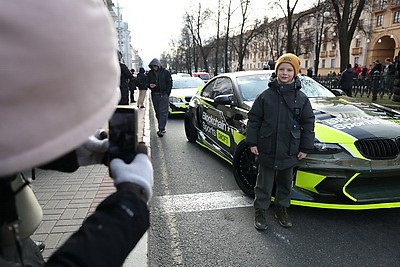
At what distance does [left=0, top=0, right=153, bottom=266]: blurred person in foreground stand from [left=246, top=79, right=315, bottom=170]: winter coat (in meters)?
2.32

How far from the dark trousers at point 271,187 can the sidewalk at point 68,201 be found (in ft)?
4.24

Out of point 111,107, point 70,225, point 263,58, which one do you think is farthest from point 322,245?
point 263,58

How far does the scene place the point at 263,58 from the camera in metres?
82.5

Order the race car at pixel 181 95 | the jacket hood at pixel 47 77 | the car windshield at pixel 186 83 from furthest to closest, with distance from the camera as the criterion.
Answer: the car windshield at pixel 186 83 → the race car at pixel 181 95 → the jacket hood at pixel 47 77

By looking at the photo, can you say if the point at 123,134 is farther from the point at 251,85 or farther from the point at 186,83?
the point at 186,83

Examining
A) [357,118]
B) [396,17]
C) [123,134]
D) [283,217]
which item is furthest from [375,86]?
[396,17]

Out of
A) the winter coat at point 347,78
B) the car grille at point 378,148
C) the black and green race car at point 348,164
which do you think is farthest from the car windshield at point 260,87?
the winter coat at point 347,78

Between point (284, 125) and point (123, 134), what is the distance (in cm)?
220

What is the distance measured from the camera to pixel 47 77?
646mm

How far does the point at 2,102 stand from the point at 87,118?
177mm

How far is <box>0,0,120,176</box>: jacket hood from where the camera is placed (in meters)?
0.62

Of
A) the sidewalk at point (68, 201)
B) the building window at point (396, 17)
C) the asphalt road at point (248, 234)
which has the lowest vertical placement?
the asphalt road at point (248, 234)

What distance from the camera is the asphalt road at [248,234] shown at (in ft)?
8.73

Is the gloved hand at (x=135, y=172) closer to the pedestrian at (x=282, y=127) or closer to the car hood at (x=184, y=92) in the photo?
Result: the pedestrian at (x=282, y=127)
